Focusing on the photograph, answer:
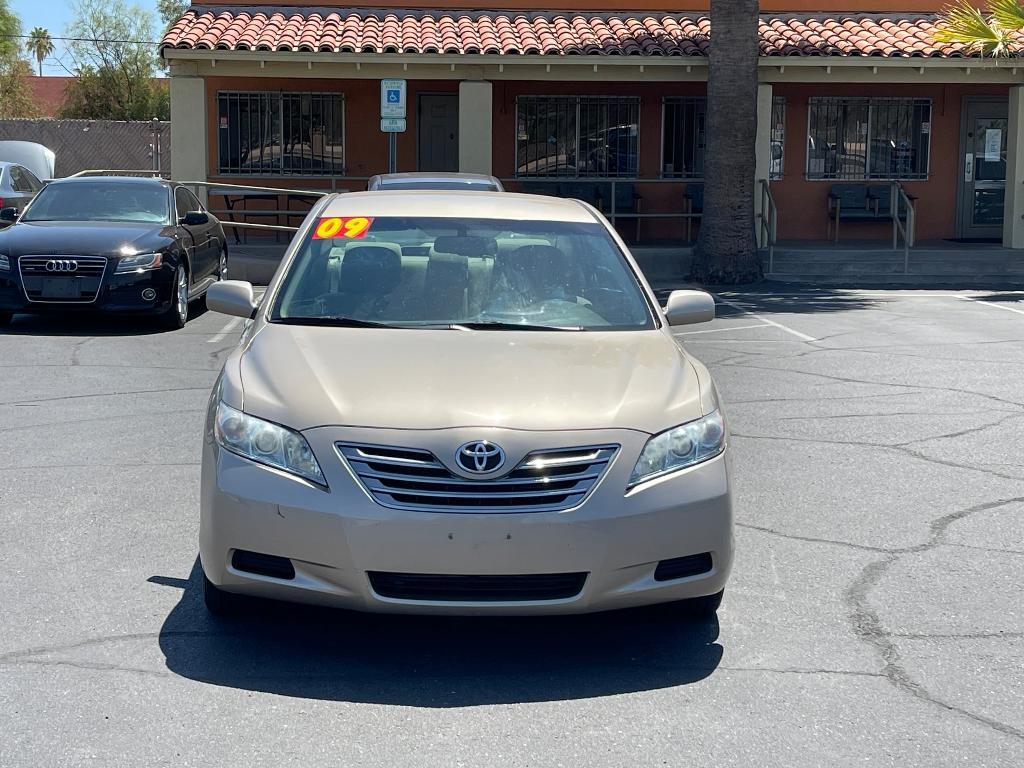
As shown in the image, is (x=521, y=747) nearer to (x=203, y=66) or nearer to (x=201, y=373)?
(x=201, y=373)

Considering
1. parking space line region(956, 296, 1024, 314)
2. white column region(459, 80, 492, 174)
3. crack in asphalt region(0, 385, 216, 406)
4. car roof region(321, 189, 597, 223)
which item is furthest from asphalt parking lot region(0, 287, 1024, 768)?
white column region(459, 80, 492, 174)

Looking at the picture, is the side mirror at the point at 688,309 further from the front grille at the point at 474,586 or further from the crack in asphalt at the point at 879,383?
the crack in asphalt at the point at 879,383

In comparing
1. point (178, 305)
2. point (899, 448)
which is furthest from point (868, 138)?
point (899, 448)

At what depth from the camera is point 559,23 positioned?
21.5m

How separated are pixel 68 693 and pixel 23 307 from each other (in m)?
8.90

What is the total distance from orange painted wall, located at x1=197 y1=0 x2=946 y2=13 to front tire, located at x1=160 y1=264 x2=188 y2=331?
10.2m

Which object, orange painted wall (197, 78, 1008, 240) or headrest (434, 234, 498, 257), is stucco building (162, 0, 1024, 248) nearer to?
orange painted wall (197, 78, 1008, 240)

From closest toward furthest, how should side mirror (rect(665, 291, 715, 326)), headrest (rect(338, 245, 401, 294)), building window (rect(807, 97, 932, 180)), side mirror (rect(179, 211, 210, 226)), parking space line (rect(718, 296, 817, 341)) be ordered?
headrest (rect(338, 245, 401, 294)), side mirror (rect(665, 291, 715, 326)), parking space line (rect(718, 296, 817, 341)), side mirror (rect(179, 211, 210, 226)), building window (rect(807, 97, 932, 180))

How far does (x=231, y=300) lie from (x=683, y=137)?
56.2 feet

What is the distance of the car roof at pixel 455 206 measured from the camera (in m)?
6.15

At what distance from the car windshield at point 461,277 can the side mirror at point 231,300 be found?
338 mm

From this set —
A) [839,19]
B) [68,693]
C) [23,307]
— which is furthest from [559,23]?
[68,693]

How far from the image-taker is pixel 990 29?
19.5m

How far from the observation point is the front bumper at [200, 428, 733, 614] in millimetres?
4277
